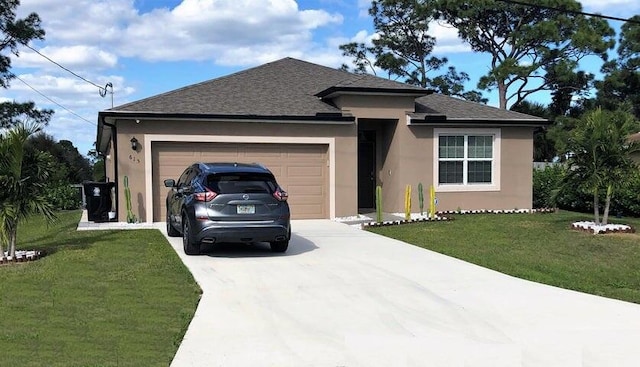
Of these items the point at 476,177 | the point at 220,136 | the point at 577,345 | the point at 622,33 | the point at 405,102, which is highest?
the point at 622,33

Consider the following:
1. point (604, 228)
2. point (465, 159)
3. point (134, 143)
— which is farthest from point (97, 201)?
point (604, 228)

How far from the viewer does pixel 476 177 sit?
18500mm

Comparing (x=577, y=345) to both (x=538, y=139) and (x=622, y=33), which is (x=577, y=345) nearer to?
(x=538, y=139)

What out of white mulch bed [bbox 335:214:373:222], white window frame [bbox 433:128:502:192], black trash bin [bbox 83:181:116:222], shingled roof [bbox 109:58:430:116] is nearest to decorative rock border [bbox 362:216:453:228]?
white mulch bed [bbox 335:214:373:222]

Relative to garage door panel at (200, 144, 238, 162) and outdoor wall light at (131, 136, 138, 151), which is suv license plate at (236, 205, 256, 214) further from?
outdoor wall light at (131, 136, 138, 151)

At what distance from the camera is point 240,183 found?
9.95 metres

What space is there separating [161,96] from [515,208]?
11.9m

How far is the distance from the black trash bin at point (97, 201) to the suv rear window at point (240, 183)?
692cm

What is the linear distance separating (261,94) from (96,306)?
1207cm

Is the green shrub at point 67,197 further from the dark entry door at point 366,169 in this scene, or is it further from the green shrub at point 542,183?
the green shrub at point 542,183

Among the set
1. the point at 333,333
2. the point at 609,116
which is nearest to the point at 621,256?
the point at 609,116

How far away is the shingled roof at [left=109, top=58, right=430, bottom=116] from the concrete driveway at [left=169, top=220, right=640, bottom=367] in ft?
23.7

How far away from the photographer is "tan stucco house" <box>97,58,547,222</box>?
1559 cm

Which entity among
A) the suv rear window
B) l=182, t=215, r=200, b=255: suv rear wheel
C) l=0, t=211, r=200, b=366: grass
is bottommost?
l=0, t=211, r=200, b=366: grass
